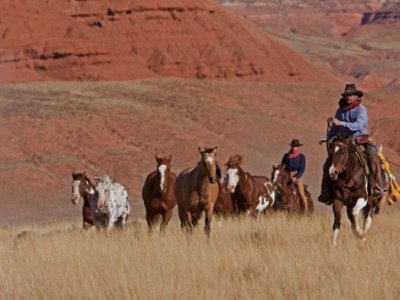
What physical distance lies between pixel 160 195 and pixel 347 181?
5559 mm

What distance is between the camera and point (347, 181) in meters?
13.8

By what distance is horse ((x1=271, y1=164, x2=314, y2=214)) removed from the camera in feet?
67.9

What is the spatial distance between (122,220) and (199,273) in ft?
28.8

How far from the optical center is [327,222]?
17172 millimetres

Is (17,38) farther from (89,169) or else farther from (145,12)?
(89,169)

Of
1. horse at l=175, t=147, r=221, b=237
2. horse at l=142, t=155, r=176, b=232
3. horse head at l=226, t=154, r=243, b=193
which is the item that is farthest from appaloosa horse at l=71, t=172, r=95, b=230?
horse head at l=226, t=154, r=243, b=193

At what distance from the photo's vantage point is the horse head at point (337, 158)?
13547 mm

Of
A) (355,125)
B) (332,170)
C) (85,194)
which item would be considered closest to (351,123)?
(355,125)

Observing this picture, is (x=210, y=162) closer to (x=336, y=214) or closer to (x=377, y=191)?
(x=377, y=191)

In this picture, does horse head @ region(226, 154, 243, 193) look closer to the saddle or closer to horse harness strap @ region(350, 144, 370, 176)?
the saddle

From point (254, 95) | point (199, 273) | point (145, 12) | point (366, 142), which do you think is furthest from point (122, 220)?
point (145, 12)

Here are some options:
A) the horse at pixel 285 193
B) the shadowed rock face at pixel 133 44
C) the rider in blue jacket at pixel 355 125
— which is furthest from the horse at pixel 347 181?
the shadowed rock face at pixel 133 44

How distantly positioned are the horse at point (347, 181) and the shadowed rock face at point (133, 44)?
6379cm

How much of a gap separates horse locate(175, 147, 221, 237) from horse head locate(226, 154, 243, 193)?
126 centimetres
